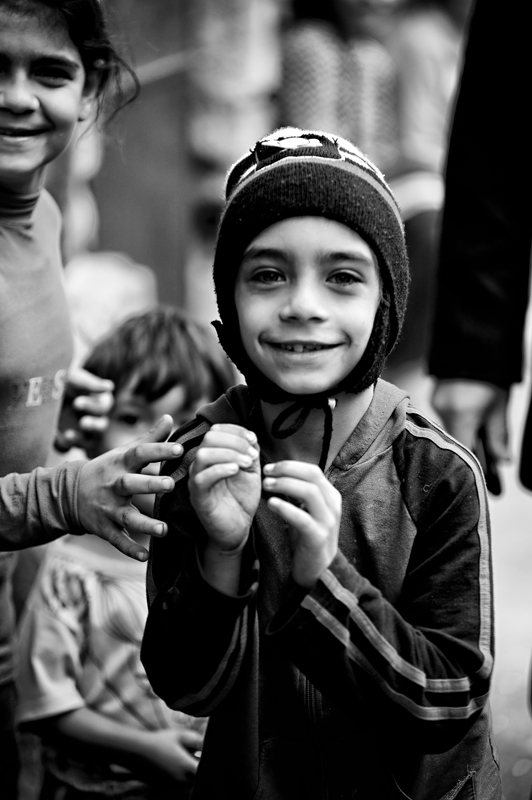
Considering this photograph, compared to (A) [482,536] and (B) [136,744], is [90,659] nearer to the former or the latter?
(B) [136,744]

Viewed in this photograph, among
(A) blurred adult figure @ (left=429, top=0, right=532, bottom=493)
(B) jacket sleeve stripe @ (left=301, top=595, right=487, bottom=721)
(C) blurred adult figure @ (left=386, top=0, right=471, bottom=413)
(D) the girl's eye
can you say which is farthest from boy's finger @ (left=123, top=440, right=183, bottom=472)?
(C) blurred adult figure @ (left=386, top=0, right=471, bottom=413)

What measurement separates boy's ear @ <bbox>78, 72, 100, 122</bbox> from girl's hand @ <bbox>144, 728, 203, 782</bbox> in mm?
1347

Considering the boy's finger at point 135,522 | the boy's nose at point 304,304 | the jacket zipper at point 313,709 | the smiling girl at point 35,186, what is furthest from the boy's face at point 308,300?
the smiling girl at point 35,186

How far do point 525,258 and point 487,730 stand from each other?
122 centimetres

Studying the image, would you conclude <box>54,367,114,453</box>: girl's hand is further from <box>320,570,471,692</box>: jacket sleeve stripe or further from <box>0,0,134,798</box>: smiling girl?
<box>320,570,471,692</box>: jacket sleeve stripe

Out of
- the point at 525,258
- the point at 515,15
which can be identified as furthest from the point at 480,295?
the point at 515,15

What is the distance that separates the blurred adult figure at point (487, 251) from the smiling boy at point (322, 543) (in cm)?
81

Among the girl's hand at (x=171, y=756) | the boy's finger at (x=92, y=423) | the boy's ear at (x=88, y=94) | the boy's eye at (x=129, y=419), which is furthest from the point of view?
the boy's eye at (x=129, y=419)

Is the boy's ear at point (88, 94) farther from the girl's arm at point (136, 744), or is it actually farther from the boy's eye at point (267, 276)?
the girl's arm at point (136, 744)

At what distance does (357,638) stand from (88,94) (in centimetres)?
124

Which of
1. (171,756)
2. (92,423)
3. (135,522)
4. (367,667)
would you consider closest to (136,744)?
(171,756)

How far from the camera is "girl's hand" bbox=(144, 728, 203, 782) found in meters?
2.03

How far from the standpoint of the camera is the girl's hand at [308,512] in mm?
1212

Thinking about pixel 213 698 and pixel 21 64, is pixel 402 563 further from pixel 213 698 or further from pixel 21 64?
pixel 21 64
